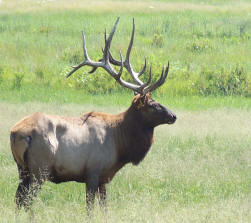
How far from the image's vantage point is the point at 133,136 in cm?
902

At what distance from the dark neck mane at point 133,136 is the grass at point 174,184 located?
1.67 ft

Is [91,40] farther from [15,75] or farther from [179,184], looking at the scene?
[179,184]

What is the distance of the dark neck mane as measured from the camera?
351 inches

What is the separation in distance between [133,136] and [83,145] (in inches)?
33.6

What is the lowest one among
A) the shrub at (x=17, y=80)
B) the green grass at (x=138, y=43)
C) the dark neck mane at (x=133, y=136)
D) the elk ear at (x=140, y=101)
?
the shrub at (x=17, y=80)

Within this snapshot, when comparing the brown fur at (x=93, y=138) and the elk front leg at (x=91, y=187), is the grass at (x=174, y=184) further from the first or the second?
the brown fur at (x=93, y=138)

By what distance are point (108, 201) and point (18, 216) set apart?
5.71ft

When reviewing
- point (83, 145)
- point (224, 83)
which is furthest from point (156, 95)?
point (83, 145)

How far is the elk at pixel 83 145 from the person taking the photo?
8023mm

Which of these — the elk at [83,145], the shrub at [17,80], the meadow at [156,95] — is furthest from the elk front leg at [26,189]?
the shrub at [17,80]

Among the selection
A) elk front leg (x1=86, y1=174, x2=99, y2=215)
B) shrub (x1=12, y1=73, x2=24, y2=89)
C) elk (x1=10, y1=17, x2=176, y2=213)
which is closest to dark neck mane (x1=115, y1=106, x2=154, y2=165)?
elk (x1=10, y1=17, x2=176, y2=213)

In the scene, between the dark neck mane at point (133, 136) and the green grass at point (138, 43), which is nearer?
the dark neck mane at point (133, 136)

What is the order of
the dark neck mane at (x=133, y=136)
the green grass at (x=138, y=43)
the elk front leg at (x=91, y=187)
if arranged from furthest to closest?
the green grass at (x=138, y=43) → the dark neck mane at (x=133, y=136) → the elk front leg at (x=91, y=187)

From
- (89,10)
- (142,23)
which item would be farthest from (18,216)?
(89,10)
